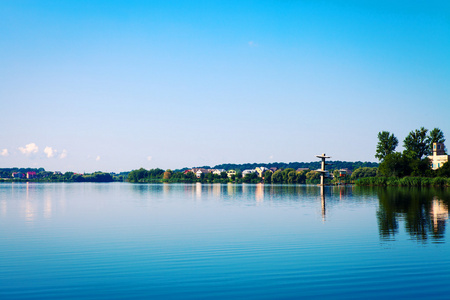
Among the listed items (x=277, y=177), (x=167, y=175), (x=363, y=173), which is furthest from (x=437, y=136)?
(x=167, y=175)

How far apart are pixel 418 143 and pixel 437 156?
5026 mm

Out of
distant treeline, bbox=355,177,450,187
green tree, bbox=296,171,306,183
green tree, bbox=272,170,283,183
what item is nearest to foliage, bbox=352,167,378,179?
green tree, bbox=296,171,306,183

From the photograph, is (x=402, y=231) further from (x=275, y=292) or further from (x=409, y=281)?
(x=275, y=292)

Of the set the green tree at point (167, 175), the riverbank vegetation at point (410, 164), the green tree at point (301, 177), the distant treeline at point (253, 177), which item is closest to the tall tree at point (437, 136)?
the riverbank vegetation at point (410, 164)

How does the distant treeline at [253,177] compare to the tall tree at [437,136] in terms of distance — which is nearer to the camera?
the tall tree at [437,136]

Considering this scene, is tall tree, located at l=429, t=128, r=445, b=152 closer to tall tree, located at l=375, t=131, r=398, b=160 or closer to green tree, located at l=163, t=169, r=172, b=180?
tall tree, located at l=375, t=131, r=398, b=160

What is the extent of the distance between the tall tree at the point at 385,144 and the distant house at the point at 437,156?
7687mm

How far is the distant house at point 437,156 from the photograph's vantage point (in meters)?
82.6

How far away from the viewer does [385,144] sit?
3521 inches

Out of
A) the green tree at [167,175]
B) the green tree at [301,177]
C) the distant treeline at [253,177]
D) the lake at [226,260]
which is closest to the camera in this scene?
the lake at [226,260]

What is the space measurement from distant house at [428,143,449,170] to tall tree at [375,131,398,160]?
7.69m

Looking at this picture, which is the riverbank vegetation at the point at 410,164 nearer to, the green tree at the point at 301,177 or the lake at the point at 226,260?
the green tree at the point at 301,177

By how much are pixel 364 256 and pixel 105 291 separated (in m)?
7.77

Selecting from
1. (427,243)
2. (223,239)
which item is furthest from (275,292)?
(427,243)
